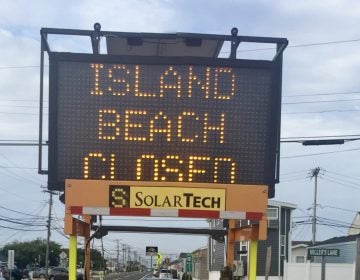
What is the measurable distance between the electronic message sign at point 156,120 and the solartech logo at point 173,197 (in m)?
0.18

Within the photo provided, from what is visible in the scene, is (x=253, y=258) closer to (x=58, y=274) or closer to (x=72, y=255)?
(x=72, y=255)

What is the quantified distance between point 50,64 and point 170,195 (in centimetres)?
225

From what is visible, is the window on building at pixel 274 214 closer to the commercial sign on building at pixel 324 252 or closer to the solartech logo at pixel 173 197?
the commercial sign on building at pixel 324 252

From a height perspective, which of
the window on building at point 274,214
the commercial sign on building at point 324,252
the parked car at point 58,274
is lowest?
the parked car at point 58,274

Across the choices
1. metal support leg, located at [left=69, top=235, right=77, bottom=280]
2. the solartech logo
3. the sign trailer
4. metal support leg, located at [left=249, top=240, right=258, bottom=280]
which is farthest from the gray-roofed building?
metal support leg, located at [left=69, top=235, right=77, bottom=280]

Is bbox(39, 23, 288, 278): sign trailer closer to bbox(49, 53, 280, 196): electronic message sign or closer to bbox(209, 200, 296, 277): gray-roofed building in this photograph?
bbox(49, 53, 280, 196): electronic message sign

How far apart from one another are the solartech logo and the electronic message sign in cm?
18

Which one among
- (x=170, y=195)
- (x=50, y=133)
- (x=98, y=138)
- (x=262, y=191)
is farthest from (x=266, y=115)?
(x=50, y=133)

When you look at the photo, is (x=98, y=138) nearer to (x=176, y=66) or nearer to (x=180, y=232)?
(x=176, y=66)

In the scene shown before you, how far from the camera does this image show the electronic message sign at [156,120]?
800cm

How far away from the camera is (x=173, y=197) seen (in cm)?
786

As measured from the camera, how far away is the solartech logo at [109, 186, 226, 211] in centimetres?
783

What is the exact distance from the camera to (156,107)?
8.05m

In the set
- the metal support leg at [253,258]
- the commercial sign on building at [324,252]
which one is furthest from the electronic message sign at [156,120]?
the commercial sign on building at [324,252]
